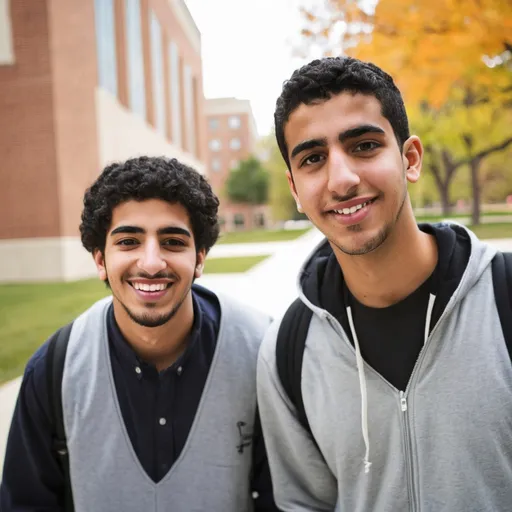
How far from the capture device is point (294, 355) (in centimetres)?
197

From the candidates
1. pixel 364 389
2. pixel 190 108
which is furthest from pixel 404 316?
pixel 190 108

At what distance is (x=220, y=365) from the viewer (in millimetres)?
2260

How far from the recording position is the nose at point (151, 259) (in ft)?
7.06

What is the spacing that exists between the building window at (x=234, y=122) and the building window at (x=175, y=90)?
36.6m

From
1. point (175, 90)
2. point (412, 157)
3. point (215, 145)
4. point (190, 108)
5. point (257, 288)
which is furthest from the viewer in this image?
point (215, 145)

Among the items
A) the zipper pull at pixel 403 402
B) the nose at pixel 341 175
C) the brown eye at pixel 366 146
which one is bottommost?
the zipper pull at pixel 403 402

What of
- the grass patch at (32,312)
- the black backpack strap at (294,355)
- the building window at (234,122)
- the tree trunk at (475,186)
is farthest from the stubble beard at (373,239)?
the building window at (234,122)

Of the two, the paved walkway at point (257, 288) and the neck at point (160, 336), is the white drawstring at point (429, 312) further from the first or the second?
the paved walkway at point (257, 288)

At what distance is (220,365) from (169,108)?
75.3 ft

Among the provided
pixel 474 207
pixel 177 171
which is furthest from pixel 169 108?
pixel 177 171

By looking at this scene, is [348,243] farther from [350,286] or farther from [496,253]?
[496,253]

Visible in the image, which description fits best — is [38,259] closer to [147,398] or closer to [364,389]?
[147,398]

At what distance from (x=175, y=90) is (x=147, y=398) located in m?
25.0

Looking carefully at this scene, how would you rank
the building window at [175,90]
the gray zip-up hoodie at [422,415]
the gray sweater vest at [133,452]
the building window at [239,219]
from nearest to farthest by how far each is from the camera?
the gray zip-up hoodie at [422,415], the gray sweater vest at [133,452], the building window at [175,90], the building window at [239,219]
